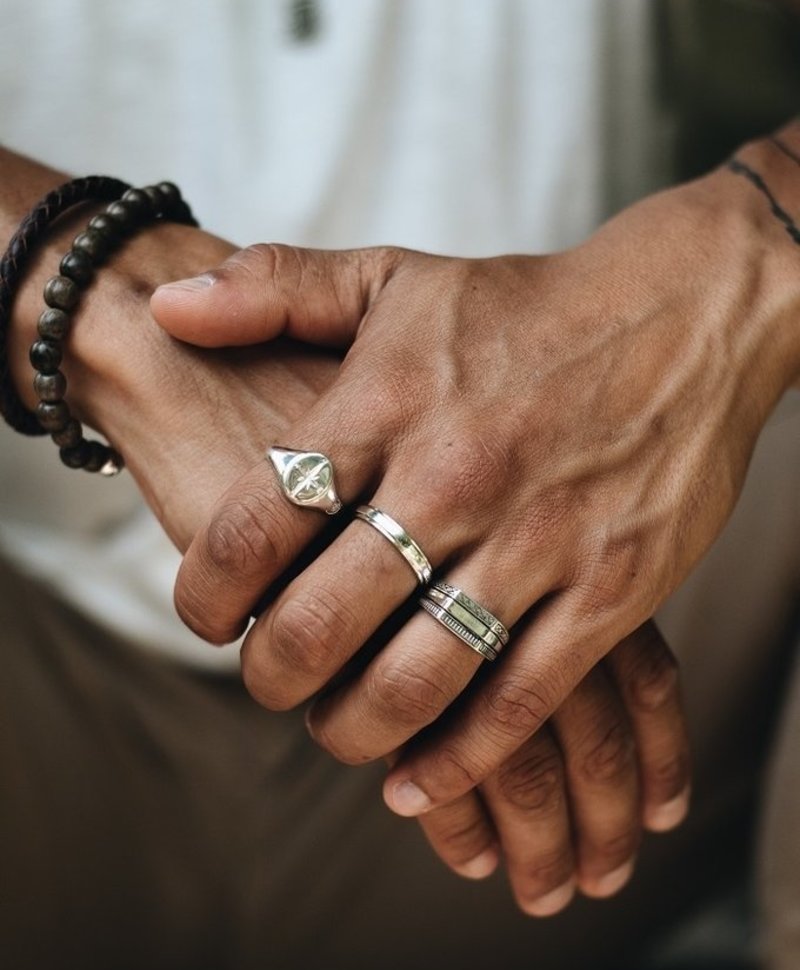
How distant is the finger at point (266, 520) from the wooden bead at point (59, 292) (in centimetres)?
23

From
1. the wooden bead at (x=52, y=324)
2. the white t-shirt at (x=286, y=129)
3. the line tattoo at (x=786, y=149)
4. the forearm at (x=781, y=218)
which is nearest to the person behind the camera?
the wooden bead at (x=52, y=324)

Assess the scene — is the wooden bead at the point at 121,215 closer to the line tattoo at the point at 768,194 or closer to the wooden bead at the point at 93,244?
the wooden bead at the point at 93,244

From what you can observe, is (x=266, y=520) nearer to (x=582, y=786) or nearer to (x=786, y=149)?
(x=582, y=786)

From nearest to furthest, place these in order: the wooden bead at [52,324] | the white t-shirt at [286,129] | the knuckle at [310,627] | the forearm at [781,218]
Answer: the knuckle at [310,627] < the wooden bead at [52,324] < the forearm at [781,218] < the white t-shirt at [286,129]

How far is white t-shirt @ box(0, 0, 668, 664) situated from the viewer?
1301 millimetres

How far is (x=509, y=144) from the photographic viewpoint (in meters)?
1.44

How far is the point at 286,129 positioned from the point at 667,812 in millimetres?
A: 938

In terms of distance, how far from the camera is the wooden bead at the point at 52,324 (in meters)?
0.91

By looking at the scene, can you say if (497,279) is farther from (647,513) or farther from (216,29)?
(216,29)

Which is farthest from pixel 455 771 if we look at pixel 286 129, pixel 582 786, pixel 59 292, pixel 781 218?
pixel 286 129

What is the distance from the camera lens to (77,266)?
0.93 metres

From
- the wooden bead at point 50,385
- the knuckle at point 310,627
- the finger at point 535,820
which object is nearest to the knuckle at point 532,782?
the finger at point 535,820

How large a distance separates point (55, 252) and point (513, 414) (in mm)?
438

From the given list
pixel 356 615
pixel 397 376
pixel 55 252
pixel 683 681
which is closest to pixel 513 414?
pixel 397 376
